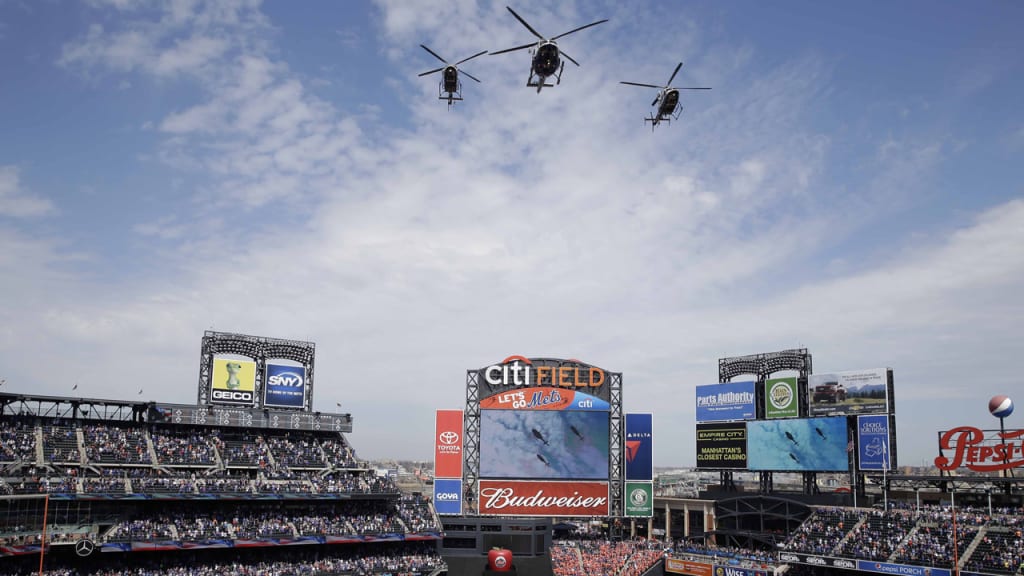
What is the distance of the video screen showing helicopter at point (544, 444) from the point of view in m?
72.2

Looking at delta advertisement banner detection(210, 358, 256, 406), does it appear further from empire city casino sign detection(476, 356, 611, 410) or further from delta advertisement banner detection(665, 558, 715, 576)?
delta advertisement banner detection(665, 558, 715, 576)

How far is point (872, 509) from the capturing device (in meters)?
65.9

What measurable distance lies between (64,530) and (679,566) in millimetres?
47824

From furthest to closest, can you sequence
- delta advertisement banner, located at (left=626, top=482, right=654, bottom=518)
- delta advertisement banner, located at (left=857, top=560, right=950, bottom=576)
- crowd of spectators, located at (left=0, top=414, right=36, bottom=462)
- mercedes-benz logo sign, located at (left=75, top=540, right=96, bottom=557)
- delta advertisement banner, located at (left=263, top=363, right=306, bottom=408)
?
1. delta advertisement banner, located at (left=626, top=482, right=654, bottom=518)
2. delta advertisement banner, located at (left=263, top=363, right=306, bottom=408)
3. crowd of spectators, located at (left=0, top=414, right=36, bottom=462)
4. delta advertisement banner, located at (left=857, top=560, right=950, bottom=576)
5. mercedes-benz logo sign, located at (left=75, top=540, right=96, bottom=557)

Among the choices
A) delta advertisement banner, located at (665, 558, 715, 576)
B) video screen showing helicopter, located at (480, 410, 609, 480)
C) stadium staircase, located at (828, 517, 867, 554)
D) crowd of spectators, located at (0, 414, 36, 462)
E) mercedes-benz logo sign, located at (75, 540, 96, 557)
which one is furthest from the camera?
video screen showing helicopter, located at (480, 410, 609, 480)

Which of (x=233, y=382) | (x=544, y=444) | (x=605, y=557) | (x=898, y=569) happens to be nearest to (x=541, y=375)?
(x=544, y=444)

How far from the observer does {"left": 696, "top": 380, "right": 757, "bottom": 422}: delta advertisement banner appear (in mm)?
77312

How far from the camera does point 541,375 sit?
74688 mm

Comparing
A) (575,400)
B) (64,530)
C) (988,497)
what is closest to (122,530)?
(64,530)

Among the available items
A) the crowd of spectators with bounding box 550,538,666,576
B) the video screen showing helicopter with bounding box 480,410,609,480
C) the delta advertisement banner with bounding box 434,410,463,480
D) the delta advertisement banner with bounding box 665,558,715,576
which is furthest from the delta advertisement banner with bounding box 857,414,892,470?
the delta advertisement banner with bounding box 434,410,463,480

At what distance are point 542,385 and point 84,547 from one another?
38.9 meters

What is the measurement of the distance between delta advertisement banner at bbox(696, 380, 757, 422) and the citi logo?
130ft

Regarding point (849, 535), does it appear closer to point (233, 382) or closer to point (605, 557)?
point (605, 557)

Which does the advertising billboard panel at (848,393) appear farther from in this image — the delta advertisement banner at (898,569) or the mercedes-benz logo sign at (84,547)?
the mercedes-benz logo sign at (84,547)
